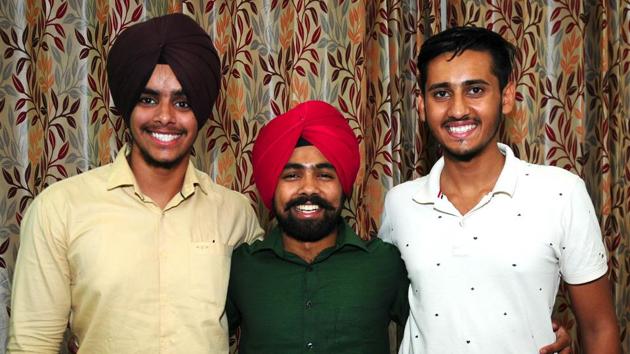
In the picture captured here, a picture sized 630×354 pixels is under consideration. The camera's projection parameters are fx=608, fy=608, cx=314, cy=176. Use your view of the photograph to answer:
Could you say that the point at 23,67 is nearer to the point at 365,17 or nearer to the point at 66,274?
the point at 66,274

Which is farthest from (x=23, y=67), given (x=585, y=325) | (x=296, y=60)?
(x=585, y=325)

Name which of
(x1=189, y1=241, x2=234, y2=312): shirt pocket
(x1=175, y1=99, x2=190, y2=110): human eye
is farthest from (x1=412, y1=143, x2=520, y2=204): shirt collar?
(x1=175, y1=99, x2=190, y2=110): human eye

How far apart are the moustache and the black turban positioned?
0.35 m

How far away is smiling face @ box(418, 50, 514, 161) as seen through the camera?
162 centimetres

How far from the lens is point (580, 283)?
1581mm

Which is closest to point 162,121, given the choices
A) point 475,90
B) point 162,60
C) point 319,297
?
point 162,60

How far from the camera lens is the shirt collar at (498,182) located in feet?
5.30

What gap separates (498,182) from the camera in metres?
1.63

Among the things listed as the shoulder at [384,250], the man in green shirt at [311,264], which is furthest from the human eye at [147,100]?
the shoulder at [384,250]

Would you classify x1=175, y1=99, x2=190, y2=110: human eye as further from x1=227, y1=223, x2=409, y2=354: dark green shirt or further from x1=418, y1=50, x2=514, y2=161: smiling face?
x1=418, y1=50, x2=514, y2=161: smiling face

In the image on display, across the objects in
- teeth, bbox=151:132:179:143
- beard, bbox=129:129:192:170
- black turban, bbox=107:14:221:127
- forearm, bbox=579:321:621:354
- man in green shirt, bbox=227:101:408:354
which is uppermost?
black turban, bbox=107:14:221:127

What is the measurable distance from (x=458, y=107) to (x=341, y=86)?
100 centimetres

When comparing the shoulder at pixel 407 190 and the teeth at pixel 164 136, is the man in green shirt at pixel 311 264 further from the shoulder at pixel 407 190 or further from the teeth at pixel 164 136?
the teeth at pixel 164 136

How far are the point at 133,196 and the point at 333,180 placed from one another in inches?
22.8
